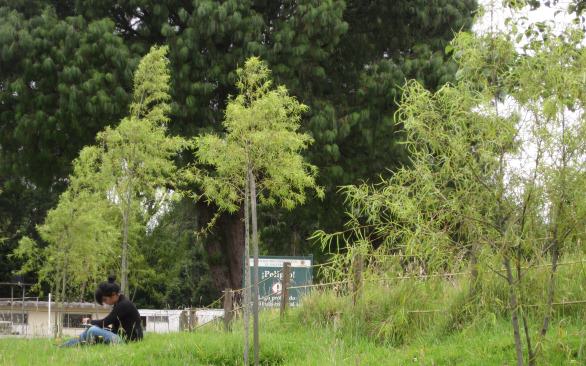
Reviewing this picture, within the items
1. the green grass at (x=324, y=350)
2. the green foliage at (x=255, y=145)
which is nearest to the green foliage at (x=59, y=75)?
the green grass at (x=324, y=350)

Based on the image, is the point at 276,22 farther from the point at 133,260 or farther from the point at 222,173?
the point at 133,260

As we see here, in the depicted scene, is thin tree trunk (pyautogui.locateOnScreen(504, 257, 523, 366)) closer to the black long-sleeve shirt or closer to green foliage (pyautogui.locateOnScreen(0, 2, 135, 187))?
the black long-sleeve shirt

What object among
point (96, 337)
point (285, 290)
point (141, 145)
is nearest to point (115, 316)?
point (96, 337)

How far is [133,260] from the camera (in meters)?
37.5

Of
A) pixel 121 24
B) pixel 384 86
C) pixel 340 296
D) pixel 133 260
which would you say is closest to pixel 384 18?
pixel 384 86

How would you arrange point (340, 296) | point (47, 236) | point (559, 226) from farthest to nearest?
point (47, 236) → point (340, 296) → point (559, 226)

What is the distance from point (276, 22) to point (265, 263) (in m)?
6.33

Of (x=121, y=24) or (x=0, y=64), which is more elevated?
(x=121, y=24)

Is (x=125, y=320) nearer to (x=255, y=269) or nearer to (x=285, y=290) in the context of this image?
(x=285, y=290)

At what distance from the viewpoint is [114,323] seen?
1099 centimetres

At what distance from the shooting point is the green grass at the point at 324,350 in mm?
8008

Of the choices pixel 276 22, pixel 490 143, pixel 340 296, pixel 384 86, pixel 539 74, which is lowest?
pixel 340 296

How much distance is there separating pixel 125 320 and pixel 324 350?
311cm

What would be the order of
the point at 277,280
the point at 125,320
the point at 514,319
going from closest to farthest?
the point at 514,319, the point at 125,320, the point at 277,280
